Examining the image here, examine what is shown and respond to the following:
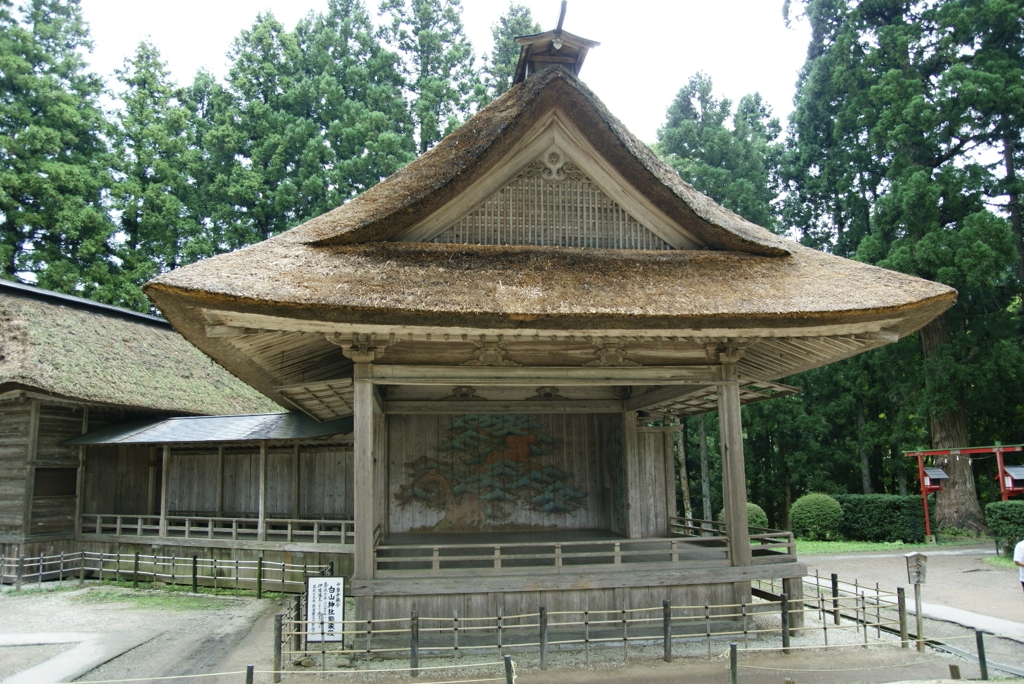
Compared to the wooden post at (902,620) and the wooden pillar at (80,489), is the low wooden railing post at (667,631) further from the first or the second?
the wooden pillar at (80,489)

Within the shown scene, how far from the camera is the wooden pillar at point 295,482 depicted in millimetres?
16016

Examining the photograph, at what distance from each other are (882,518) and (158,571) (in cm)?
2163


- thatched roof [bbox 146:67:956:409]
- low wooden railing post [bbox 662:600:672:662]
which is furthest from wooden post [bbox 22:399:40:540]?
low wooden railing post [bbox 662:600:672:662]

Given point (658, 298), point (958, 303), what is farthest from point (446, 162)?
point (958, 303)

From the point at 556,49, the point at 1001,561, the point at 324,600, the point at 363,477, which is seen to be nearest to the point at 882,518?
the point at 1001,561

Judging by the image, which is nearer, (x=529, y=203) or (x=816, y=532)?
(x=529, y=203)

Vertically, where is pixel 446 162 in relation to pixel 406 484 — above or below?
above

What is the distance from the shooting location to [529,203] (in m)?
11.2

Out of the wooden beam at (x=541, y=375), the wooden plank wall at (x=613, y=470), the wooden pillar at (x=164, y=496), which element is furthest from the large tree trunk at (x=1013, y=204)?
the wooden pillar at (x=164, y=496)

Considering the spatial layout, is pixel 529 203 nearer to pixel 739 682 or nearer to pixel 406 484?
pixel 406 484

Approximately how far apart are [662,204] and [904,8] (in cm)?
2161

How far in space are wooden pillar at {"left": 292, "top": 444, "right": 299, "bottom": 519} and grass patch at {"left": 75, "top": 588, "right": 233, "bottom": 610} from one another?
8.08 feet

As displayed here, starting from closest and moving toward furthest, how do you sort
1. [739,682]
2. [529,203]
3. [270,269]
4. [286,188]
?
[739,682] → [270,269] → [529,203] → [286,188]

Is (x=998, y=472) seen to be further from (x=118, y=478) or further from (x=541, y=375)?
(x=118, y=478)
